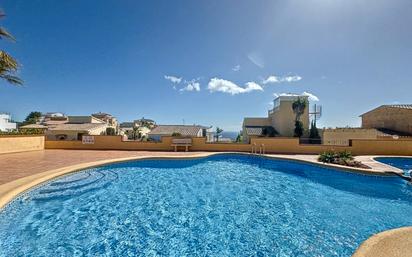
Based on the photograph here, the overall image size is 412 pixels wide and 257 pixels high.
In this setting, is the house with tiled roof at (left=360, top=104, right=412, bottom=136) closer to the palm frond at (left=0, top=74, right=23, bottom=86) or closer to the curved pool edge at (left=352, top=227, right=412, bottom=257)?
the curved pool edge at (left=352, top=227, right=412, bottom=257)

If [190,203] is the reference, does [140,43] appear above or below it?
above

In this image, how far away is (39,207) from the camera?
5.39 meters

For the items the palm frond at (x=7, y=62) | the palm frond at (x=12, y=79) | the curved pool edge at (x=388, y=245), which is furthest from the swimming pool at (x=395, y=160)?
the palm frond at (x=12, y=79)

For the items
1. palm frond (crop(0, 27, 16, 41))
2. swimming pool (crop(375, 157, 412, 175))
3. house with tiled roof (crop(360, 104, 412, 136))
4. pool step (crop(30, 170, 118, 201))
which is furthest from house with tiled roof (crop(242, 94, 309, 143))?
palm frond (crop(0, 27, 16, 41))

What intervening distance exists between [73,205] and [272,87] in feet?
75.6

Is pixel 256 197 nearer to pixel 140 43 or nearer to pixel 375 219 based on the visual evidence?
pixel 375 219

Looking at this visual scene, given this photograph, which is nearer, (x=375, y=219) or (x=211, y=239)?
(x=211, y=239)

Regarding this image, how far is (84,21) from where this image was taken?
12906 millimetres

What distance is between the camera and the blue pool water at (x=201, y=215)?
12.5 ft

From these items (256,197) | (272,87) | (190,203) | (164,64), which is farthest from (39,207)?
(272,87)

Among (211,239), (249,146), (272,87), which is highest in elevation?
(272,87)

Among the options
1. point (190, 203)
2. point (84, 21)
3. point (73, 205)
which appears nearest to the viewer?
point (73, 205)

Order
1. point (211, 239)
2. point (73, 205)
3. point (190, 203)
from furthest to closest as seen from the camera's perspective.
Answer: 1. point (190, 203)
2. point (73, 205)
3. point (211, 239)

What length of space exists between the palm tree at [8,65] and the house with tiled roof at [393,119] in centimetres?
3340
